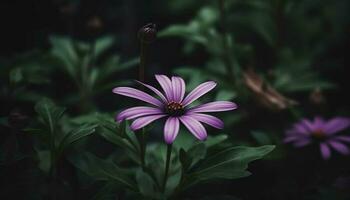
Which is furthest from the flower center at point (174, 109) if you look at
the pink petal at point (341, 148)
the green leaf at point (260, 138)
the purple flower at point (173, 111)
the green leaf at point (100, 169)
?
the pink petal at point (341, 148)

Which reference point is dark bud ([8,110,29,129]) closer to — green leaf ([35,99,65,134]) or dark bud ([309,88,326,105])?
green leaf ([35,99,65,134])

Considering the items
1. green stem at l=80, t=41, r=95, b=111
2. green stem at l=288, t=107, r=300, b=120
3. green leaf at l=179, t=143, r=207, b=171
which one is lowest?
green leaf at l=179, t=143, r=207, b=171

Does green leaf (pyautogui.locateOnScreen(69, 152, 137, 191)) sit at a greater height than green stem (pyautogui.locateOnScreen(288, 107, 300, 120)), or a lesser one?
lesser

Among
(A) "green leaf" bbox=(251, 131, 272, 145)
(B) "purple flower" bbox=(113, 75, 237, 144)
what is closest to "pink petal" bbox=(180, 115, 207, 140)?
(B) "purple flower" bbox=(113, 75, 237, 144)

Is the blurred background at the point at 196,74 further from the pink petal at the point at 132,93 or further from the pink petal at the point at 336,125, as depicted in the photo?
the pink petal at the point at 132,93

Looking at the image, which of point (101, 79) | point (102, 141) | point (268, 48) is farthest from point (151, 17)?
point (102, 141)

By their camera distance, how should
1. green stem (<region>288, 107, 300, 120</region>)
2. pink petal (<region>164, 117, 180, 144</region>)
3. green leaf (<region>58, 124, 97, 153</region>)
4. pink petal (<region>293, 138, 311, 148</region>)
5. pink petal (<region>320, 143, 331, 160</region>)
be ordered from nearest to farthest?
pink petal (<region>164, 117, 180, 144</region>)
green leaf (<region>58, 124, 97, 153</region>)
pink petal (<region>320, 143, 331, 160</region>)
pink petal (<region>293, 138, 311, 148</region>)
green stem (<region>288, 107, 300, 120</region>)

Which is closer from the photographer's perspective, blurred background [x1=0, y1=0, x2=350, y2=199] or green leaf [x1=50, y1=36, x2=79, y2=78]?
blurred background [x1=0, y1=0, x2=350, y2=199]
